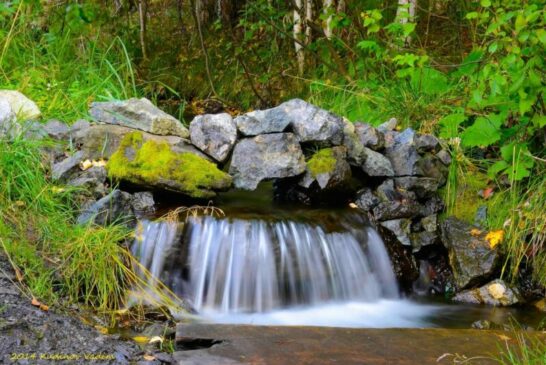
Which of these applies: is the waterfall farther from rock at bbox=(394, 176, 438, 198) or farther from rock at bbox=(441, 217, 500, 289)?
rock at bbox=(394, 176, 438, 198)

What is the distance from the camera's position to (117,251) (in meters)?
4.38

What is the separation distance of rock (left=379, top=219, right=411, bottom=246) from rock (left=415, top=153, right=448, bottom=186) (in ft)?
1.63

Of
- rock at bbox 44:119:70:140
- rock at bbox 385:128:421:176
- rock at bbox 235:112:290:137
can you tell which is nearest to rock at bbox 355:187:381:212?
rock at bbox 385:128:421:176

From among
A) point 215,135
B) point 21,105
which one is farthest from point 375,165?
point 21,105

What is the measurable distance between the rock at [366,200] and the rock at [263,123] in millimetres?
814

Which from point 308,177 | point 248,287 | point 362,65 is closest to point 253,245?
point 248,287

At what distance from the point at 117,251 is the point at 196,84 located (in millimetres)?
4745

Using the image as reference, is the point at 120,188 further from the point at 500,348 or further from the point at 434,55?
the point at 434,55

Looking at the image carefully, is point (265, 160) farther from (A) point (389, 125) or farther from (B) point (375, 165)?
(A) point (389, 125)

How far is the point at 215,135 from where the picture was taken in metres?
5.39

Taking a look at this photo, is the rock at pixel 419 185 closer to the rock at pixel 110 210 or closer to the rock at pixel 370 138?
the rock at pixel 370 138

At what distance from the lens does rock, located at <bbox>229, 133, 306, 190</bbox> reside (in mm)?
5266

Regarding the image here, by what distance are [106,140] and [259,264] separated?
1694 mm

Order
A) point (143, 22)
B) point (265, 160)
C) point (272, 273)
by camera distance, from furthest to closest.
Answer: point (143, 22)
point (265, 160)
point (272, 273)
